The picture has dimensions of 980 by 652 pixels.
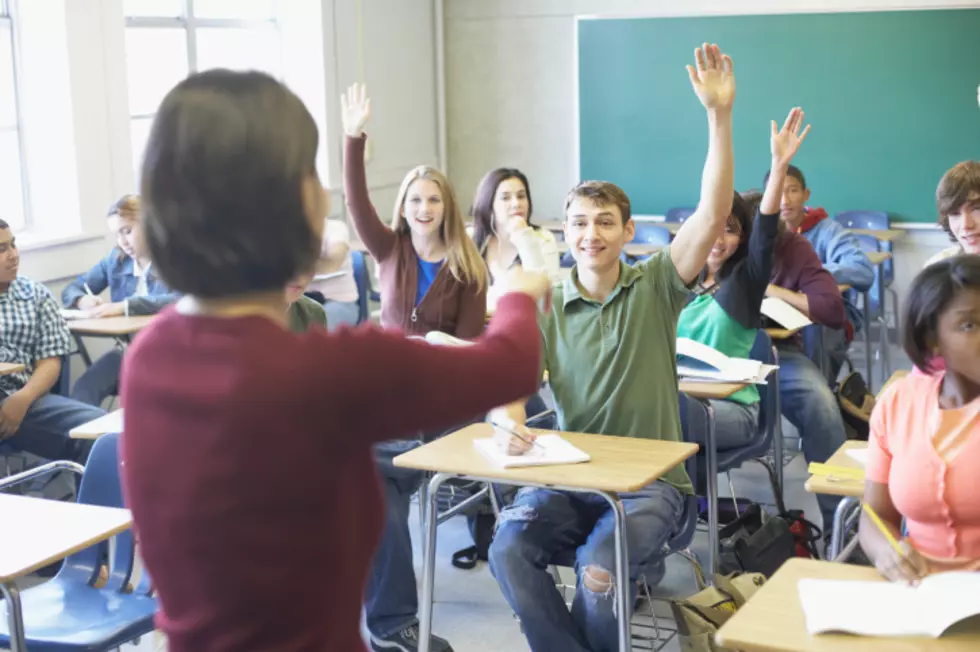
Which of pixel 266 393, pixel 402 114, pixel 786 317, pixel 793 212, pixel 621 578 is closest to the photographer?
pixel 266 393

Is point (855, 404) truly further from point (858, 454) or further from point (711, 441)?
point (858, 454)

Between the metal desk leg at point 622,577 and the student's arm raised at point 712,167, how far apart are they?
2.12 feet

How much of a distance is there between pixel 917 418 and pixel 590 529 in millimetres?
1032

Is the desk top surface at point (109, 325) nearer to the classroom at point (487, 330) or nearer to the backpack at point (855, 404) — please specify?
the classroom at point (487, 330)

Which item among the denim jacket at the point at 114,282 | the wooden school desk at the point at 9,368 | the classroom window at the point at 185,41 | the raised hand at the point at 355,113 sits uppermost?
the classroom window at the point at 185,41

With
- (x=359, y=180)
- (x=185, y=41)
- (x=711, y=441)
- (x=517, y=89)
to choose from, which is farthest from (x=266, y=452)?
(x=517, y=89)

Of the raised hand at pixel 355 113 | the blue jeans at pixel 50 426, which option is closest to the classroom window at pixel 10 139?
the blue jeans at pixel 50 426

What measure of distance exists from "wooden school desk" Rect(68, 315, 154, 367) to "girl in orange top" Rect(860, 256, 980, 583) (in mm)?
3273

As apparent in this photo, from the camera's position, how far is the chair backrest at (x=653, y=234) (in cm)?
695

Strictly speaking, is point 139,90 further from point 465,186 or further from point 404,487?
point 404,487

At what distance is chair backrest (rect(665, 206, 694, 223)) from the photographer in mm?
7617

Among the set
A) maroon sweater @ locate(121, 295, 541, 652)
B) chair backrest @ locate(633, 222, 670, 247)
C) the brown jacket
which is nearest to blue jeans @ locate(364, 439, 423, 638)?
the brown jacket

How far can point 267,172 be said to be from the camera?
0.94 m

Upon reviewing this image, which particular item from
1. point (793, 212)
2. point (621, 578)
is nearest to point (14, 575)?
point (621, 578)
